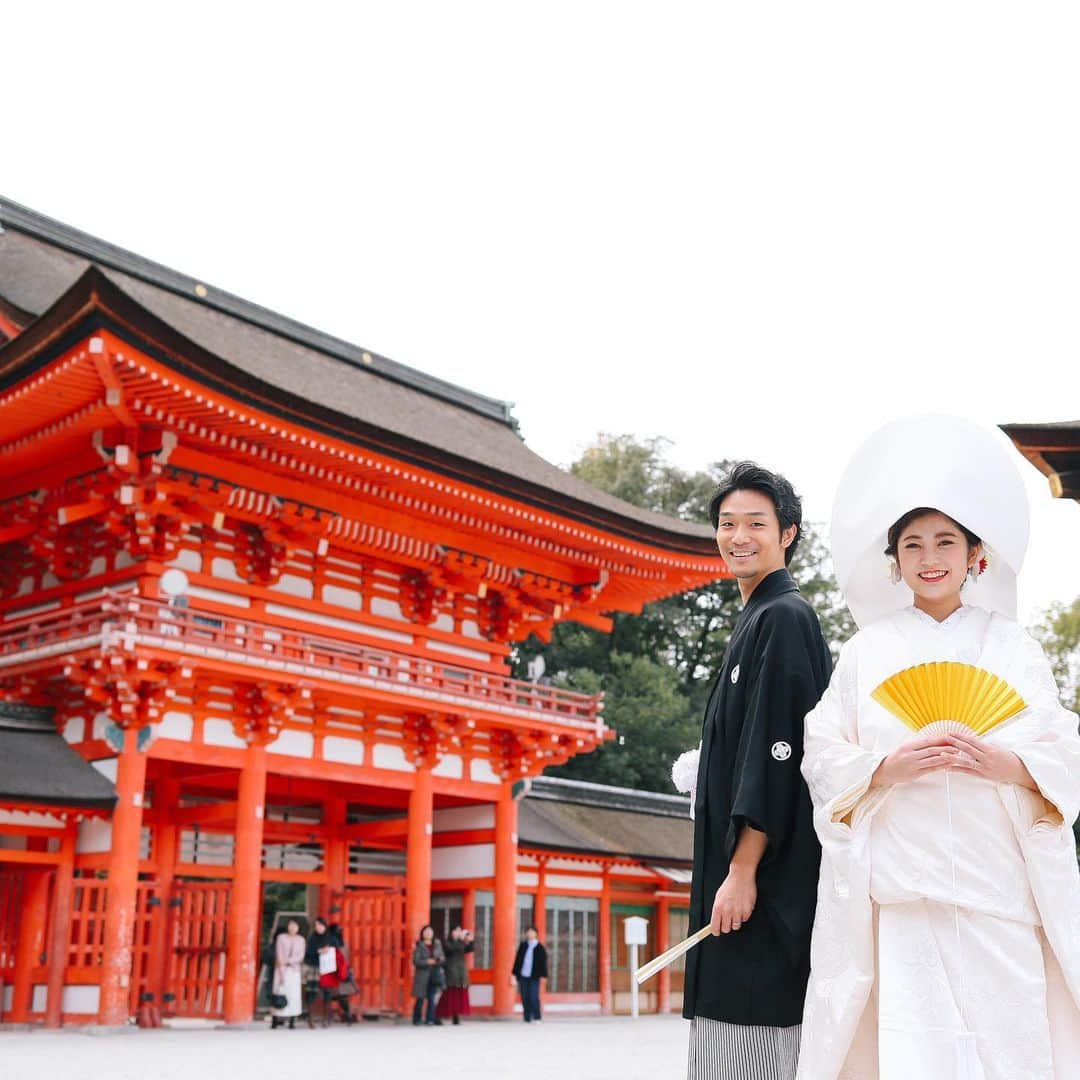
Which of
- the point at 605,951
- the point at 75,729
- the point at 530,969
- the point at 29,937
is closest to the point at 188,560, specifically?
the point at 75,729

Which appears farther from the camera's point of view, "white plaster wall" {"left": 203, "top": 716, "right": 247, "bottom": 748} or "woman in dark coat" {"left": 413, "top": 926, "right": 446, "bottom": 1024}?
"woman in dark coat" {"left": 413, "top": 926, "right": 446, "bottom": 1024}

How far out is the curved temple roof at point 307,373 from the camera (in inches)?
514

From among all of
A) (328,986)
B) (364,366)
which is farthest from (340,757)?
(364,366)

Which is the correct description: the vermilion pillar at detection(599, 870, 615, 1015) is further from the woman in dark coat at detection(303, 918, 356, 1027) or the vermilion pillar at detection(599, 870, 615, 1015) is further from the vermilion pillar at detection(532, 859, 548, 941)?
the woman in dark coat at detection(303, 918, 356, 1027)

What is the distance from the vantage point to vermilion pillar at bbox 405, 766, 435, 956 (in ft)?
49.8

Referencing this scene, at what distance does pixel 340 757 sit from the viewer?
1509 centimetres

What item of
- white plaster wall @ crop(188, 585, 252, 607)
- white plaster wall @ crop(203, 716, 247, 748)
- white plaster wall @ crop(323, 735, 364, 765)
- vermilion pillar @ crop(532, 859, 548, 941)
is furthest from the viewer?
vermilion pillar @ crop(532, 859, 548, 941)

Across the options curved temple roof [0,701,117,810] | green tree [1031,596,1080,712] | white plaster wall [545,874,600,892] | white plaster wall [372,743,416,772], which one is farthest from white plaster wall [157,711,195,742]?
green tree [1031,596,1080,712]

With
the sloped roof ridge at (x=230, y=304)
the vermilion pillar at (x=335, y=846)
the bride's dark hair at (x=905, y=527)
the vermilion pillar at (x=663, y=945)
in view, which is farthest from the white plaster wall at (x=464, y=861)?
the bride's dark hair at (x=905, y=527)

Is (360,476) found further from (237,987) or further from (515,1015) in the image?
(515,1015)

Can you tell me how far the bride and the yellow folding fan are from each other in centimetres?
3

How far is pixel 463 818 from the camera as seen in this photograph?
17.2m

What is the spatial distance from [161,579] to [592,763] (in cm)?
1810

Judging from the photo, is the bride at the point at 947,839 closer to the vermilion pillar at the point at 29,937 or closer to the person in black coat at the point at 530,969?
the vermilion pillar at the point at 29,937
